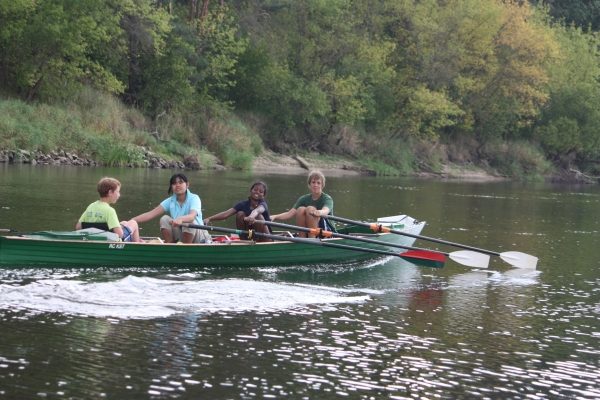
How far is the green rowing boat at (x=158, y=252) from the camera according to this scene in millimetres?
10438

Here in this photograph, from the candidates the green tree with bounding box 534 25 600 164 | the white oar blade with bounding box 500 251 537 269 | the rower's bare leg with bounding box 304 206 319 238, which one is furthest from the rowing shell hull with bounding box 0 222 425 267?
the green tree with bounding box 534 25 600 164

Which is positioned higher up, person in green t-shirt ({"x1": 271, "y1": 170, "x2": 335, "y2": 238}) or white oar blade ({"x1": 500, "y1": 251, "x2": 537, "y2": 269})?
person in green t-shirt ({"x1": 271, "y1": 170, "x2": 335, "y2": 238})

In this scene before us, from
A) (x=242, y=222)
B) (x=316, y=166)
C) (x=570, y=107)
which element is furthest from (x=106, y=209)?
(x=570, y=107)

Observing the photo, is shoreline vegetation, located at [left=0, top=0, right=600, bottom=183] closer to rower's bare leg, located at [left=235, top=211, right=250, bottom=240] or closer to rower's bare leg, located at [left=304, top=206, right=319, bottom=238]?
rower's bare leg, located at [left=235, top=211, right=250, bottom=240]

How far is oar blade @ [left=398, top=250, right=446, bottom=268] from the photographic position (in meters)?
12.2

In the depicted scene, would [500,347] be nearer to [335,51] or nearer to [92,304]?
[92,304]

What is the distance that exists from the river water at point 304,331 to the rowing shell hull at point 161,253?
18 cm

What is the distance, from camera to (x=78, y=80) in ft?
121

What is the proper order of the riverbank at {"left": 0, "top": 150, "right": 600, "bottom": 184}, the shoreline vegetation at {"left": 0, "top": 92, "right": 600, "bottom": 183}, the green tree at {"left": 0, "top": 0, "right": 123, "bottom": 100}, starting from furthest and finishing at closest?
the green tree at {"left": 0, "top": 0, "right": 123, "bottom": 100} → the riverbank at {"left": 0, "top": 150, "right": 600, "bottom": 184} → the shoreline vegetation at {"left": 0, "top": 92, "right": 600, "bottom": 183}

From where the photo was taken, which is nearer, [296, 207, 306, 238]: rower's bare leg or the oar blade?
the oar blade

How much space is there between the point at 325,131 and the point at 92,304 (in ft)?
135

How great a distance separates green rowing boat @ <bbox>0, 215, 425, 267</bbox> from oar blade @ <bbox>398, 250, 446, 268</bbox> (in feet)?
1.86

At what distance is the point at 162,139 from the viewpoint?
1506 inches

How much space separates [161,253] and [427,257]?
3833mm
